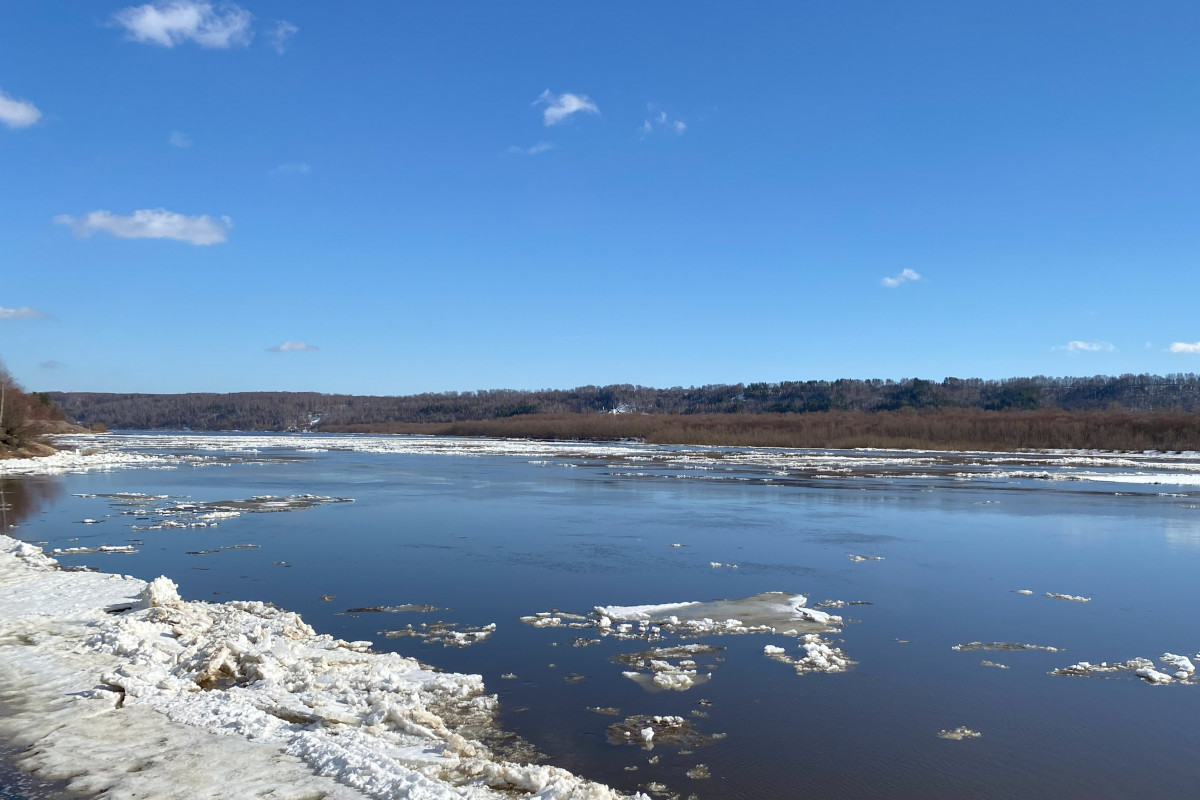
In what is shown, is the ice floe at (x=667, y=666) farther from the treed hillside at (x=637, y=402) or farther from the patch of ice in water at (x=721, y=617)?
the treed hillside at (x=637, y=402)

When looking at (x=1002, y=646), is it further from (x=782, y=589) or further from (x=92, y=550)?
(x=92, y=550)

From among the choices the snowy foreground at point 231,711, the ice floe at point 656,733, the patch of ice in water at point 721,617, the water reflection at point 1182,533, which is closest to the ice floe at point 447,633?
the snowy foreground at point 231,711

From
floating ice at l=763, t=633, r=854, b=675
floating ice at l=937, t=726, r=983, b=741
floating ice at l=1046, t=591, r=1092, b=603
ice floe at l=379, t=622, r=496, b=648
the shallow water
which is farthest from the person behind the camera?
floating ice at l=1046, t=591, r=1092, b=603

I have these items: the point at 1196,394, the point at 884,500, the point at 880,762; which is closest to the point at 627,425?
the point at 884,500

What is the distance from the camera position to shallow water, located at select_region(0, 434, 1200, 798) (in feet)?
17.6

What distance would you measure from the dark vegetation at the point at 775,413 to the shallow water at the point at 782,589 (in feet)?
121

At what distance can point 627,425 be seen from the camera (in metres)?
86.1

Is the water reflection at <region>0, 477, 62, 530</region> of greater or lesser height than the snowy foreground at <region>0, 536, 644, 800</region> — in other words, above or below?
Result: below

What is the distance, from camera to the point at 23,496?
20578mm

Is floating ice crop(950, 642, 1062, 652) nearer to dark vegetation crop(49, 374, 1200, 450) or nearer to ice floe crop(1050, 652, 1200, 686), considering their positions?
ice floe crop(1050, 652, 1200, 686)

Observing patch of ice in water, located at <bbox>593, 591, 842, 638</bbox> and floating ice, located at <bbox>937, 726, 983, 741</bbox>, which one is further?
patch of ice in water, located at <bbox>593, 591, 842, 638</bbox>

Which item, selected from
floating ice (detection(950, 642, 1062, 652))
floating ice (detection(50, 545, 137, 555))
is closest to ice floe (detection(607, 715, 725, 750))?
floating ice (detection(950, 642, 1062, 652))

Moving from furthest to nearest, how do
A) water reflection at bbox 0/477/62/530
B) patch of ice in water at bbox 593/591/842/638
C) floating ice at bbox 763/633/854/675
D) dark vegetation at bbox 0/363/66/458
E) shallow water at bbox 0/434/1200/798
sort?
dark vegetation at bbox 0/363/66/458 → water reflection at bbox 0/477/62/530 → patch of ice in water at bbox 593/591/842/638 → floating ice at bbox 763/633/854/675 → shallow water at bbox 0/434/1200/798

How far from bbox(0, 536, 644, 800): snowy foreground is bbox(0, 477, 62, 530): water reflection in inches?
384
